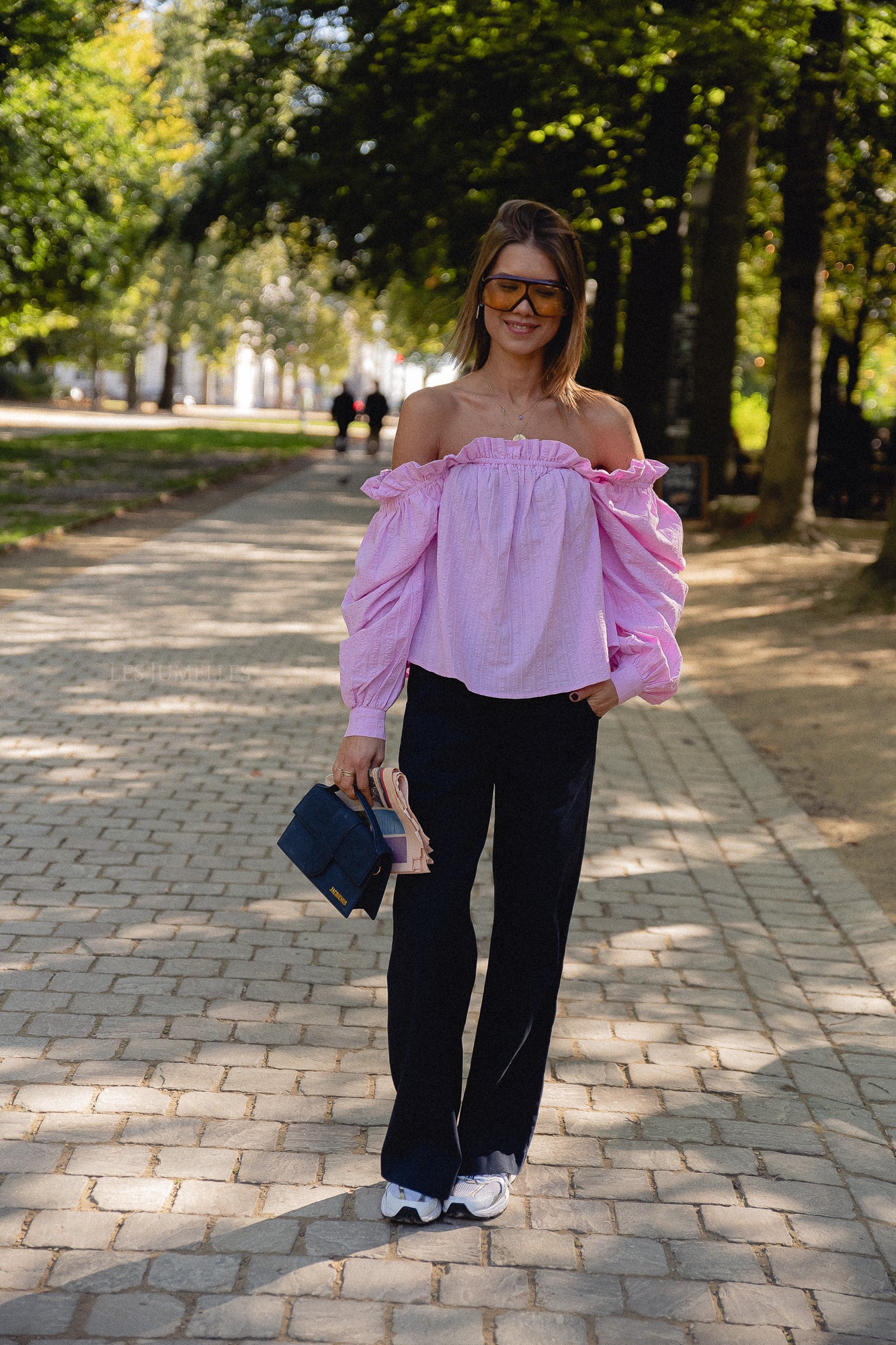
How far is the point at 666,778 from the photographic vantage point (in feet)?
23.5

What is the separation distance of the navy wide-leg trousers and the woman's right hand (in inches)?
2.8

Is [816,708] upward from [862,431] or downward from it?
downward

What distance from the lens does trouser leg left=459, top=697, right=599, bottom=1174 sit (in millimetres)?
2881

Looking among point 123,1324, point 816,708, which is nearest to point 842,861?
point 816,708

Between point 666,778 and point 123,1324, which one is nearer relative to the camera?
point 123,1324

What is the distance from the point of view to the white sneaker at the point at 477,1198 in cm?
301

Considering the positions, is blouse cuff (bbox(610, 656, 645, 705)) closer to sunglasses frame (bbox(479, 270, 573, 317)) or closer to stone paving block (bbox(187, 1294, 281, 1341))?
sunglasses frame (bbox(479, 270, 573, 317))

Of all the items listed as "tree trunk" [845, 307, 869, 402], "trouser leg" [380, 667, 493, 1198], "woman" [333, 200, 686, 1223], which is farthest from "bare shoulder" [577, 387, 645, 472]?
"tree trunk" [845, 307, 869, 402]

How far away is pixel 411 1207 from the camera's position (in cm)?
296

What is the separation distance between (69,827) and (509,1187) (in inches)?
120

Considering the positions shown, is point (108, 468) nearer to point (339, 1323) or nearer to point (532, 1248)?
point (532, 1248)

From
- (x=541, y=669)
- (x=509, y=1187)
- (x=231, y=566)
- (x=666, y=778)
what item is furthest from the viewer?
(x=231, y=566)

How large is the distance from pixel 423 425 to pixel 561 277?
42cm

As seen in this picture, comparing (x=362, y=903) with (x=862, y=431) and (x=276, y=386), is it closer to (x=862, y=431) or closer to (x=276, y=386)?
(x=862, y=431)
